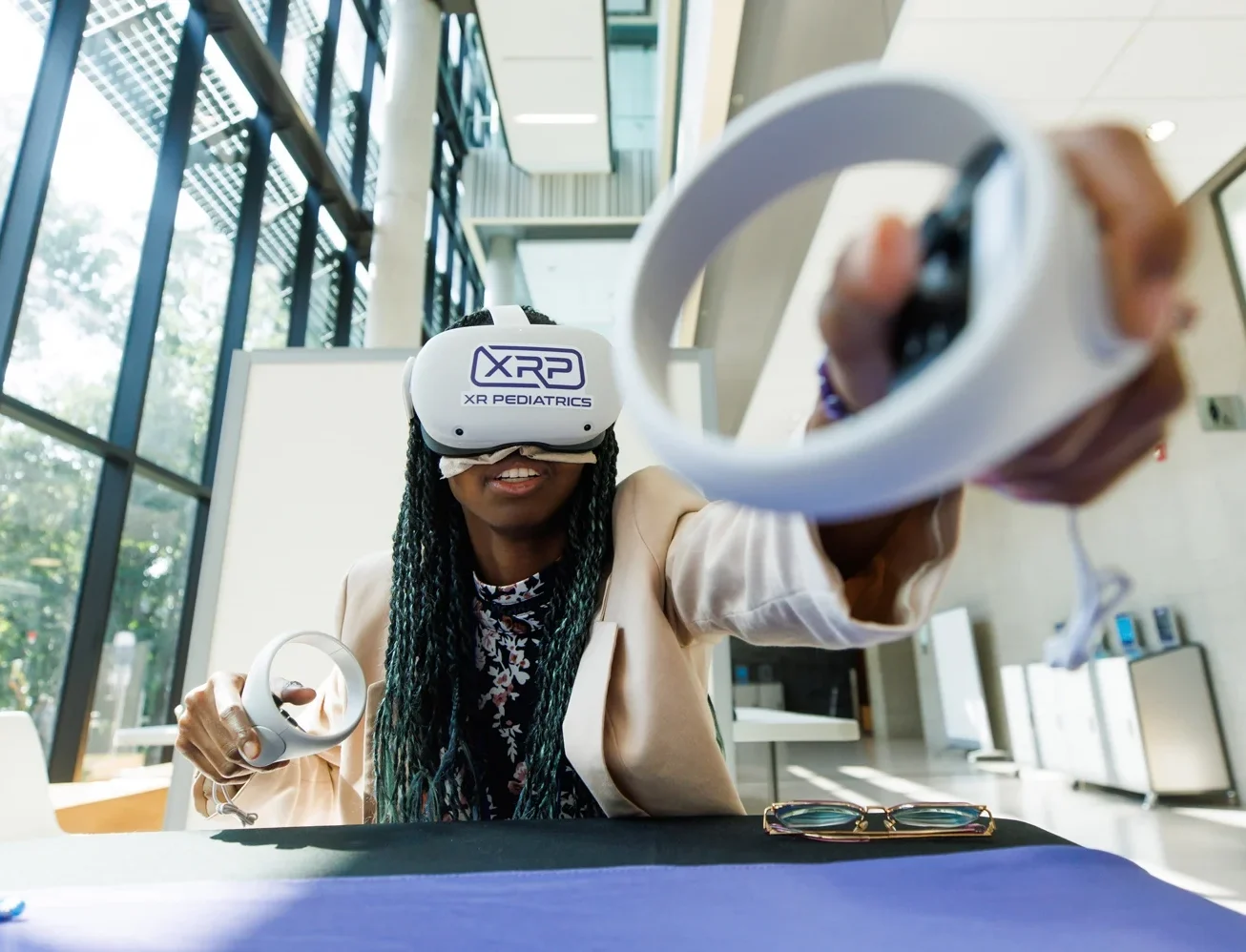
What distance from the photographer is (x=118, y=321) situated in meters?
2.87

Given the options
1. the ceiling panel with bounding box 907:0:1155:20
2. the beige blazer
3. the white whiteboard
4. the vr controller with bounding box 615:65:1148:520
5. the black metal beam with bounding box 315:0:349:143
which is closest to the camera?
the vr controller with bounding box 615:65:1148:520

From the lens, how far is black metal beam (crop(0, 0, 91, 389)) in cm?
225

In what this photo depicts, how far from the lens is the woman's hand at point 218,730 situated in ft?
2.09

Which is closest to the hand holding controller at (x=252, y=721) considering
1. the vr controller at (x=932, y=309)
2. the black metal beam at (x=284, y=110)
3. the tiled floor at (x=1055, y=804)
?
the vr controller at (x=932, y=309)

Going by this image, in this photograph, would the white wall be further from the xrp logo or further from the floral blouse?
the xrp logo

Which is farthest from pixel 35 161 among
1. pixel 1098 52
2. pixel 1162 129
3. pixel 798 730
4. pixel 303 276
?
pixel 1162 129

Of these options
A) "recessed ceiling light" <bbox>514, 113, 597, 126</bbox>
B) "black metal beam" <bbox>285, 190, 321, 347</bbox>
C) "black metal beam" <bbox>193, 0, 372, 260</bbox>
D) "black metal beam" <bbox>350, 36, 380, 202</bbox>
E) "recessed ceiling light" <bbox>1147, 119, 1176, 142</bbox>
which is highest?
"black metal beam" <bbox>350, 36, 380, 202</bbox>

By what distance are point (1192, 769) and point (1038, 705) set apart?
1214 mm

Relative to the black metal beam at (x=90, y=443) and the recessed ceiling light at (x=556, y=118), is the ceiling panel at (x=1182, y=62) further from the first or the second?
the black metal beam at (x=90, y=443)

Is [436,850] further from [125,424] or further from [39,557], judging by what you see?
[125,424]

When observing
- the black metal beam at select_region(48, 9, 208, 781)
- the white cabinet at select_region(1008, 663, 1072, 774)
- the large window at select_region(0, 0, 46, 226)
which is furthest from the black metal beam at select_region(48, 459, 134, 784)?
the white cabinet at select_region(1008, 663, 1072, 774)

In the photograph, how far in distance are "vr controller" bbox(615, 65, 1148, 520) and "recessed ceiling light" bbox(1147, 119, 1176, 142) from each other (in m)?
3.21

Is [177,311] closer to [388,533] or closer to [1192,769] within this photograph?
[388,533]

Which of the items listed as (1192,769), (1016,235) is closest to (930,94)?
(1016,235)
